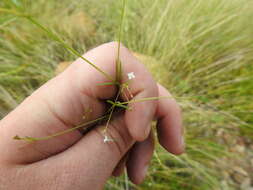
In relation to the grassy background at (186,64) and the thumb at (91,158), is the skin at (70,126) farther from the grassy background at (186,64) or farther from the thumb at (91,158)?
the grassy background at (186,64)

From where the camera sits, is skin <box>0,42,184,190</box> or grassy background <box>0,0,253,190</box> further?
grassy background <box>0,0,253,190</box>

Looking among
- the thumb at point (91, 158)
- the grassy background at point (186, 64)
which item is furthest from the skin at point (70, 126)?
the grassy background at point (186, 64)

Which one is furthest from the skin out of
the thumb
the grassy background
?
the grassy background

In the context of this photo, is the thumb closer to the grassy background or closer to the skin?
the skin

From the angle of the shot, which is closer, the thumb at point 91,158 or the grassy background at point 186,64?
the thumb at point 91,158

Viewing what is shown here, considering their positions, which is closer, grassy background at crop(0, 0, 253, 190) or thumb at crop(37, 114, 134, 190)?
thumb at crop(37, 114, 134, 190)
